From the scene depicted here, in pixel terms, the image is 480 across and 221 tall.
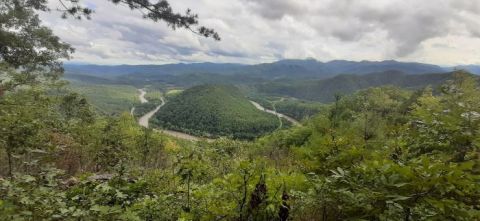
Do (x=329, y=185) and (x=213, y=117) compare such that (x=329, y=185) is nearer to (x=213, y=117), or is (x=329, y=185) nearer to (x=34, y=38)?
(x=34, y=38)

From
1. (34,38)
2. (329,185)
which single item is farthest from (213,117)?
(329,185)

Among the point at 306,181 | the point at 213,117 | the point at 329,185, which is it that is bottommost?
the point at 213,117

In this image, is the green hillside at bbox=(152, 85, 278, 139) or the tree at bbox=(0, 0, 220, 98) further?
the green hillside at bbox=(152, 85, 278, 139)

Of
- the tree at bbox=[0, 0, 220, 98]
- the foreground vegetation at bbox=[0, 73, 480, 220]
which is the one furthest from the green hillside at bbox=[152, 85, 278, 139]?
the foreground vegetation at bbox=[0, 73, 480, 220]

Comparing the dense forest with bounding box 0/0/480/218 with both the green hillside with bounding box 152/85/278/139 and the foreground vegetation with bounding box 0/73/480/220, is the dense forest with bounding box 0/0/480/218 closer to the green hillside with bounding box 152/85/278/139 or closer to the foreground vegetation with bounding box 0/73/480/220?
the foreground vegetation with bounding box 0/73/480/220

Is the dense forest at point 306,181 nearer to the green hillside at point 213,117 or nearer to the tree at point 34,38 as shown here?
the tree at point 34,38

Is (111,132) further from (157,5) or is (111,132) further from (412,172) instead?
(412,172)

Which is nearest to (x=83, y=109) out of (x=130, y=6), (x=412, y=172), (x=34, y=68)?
(x=34, y=68)

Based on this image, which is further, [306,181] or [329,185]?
[306,181]

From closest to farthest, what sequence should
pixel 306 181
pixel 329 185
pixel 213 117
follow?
pixel 329 185 < pixel 306 181 < pixel 213 117
